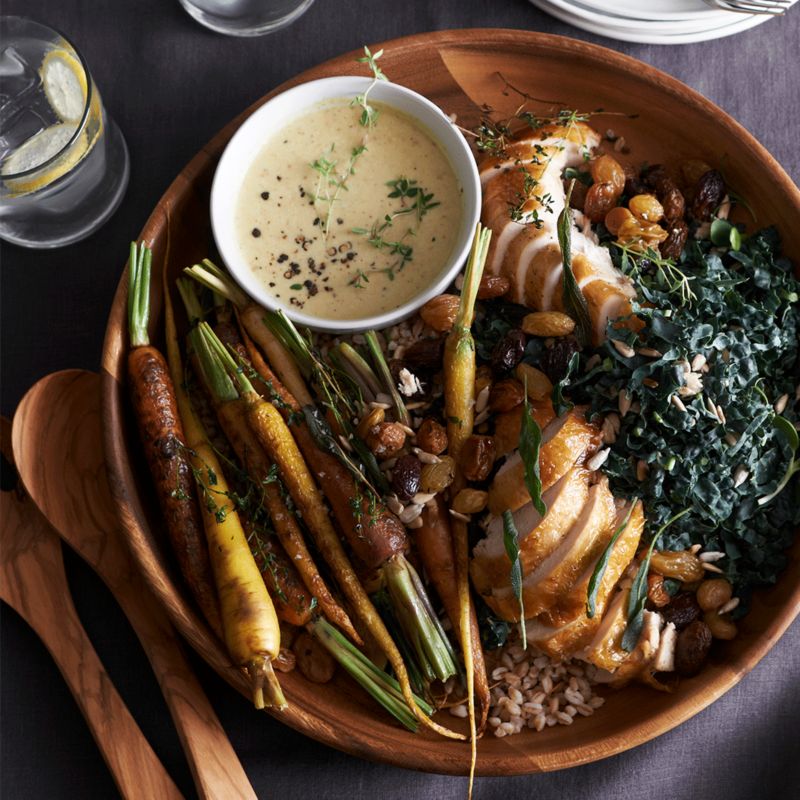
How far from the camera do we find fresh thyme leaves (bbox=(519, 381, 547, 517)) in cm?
248

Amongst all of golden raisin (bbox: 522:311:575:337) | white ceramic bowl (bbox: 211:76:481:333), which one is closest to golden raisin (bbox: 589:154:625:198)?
white ceramic bowl (bbox: 211:76:481:333)

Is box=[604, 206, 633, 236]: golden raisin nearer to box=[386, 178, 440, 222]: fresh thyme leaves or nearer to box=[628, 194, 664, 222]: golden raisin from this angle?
box=[628, 194, 664, 222]: golden raisin

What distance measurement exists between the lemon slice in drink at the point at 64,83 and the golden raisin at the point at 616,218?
5.57 ft

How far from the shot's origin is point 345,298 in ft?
9.57

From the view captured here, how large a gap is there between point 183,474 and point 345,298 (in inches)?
29.1

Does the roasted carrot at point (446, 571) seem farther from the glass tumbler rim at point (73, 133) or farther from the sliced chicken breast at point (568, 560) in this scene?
the glass tumbler rim at point (73, 133)

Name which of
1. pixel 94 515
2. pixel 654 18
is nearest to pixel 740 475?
pixel 654 18

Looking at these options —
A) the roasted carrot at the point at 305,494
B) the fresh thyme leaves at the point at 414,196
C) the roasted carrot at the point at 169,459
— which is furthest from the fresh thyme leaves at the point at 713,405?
the roasted carrot at the point at 169,459

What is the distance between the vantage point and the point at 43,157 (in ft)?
9.68

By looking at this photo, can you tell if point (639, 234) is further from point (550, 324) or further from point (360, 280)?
point (360, 280)

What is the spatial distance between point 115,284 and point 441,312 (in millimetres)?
1198

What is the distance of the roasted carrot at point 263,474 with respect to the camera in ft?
8.91

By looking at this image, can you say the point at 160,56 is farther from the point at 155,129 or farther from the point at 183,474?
the point at 183,474

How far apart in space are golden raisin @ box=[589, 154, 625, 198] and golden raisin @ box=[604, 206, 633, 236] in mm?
84
